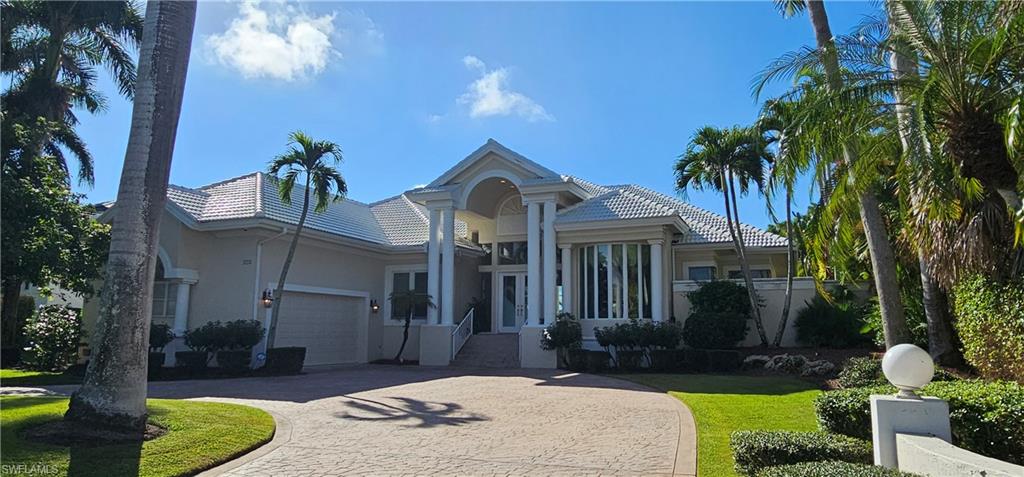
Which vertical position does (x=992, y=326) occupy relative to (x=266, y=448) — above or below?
above

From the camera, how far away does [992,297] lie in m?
10.2

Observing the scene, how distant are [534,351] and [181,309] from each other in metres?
10.5

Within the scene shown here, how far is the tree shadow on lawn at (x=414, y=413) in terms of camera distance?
10.1m

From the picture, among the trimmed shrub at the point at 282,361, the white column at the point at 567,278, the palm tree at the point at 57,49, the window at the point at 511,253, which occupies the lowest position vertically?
the trimmed shrub at the point at 282,361

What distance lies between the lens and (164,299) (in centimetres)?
1955

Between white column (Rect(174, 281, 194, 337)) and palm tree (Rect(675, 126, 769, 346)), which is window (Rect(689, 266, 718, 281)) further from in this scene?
white column (Rect(174, 281, 194, 337))

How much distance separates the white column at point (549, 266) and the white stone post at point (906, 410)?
14.2 m

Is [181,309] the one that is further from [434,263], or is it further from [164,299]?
[434,263]

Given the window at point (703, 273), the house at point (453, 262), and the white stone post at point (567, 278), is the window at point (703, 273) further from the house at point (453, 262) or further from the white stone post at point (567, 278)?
the white stone post at point (567, 278)

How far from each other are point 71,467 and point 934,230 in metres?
12.4

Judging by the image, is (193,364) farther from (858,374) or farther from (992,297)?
(992,297)

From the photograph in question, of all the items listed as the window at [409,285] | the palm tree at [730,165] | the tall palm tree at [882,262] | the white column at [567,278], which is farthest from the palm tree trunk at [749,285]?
the window at [409,285]

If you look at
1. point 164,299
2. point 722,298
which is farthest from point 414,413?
point 164,299

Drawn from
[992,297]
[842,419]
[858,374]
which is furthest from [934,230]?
[842,419]
